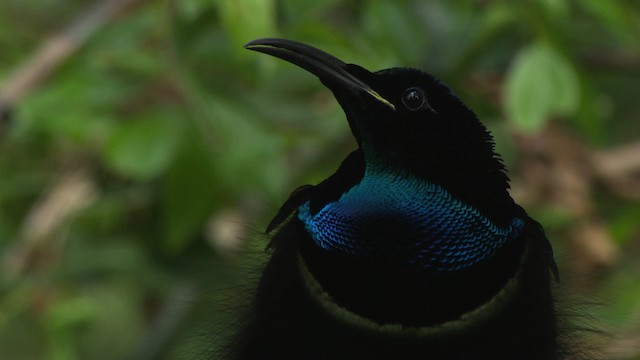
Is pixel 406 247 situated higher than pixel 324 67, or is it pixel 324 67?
pixel 324 67

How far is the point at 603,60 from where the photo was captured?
235cm

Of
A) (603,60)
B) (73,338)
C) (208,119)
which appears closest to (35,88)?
(208,119)

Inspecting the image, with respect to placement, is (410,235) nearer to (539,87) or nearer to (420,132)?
(420,132)

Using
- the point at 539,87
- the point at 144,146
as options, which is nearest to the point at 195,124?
the point at 144,146

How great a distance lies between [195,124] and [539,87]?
0.56m

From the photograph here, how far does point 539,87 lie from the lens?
5.41ft

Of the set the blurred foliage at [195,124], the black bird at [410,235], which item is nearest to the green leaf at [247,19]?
the blurred foliage at [195,124]

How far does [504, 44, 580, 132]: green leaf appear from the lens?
1.62 meters

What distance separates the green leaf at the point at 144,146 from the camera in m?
1.93

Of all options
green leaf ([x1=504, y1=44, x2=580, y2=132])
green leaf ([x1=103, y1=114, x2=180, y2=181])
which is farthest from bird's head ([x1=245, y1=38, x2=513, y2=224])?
green leaf ([x1=103, y1=114, x2=180, y2=181])

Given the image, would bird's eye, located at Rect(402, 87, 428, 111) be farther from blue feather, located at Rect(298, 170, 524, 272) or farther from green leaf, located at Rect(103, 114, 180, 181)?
green leaf, located at Rect(103, 114, 180, 181)

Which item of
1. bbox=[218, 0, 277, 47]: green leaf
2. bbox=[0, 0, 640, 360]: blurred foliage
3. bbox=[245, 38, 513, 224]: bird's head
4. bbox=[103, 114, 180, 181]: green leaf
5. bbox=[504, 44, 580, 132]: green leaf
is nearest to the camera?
bbox=[245, 38, 513, 224]: bird's head

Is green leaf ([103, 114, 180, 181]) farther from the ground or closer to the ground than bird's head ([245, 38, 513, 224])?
farther from the ground

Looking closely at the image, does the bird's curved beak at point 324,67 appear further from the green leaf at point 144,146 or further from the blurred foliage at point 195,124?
the green leaf at point 144,146
